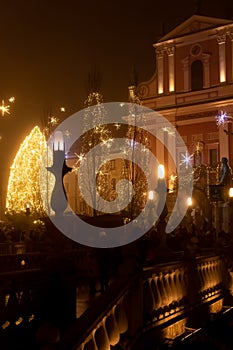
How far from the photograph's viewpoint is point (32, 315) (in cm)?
653

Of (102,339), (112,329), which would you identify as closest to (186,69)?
(112,329)

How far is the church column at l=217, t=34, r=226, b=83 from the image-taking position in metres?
41.0

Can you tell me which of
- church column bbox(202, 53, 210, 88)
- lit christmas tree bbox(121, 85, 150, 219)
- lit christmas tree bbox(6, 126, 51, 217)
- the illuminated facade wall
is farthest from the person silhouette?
church column bbox(202, 53, 210, 88)

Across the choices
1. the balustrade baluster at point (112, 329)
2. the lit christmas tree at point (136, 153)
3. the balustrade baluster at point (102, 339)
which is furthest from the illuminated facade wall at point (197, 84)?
the balustrade baluster at point (102, 339)

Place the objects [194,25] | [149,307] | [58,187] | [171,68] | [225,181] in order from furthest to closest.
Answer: [171,68], [194,25], [225,181], [58,187], [149,307]

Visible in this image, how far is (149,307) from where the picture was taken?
763 centimetres

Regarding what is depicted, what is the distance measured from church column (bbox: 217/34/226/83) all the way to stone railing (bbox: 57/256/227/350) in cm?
3167

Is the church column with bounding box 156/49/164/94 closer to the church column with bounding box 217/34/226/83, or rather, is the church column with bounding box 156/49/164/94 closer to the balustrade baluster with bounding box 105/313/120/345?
the church column with bounding box 217/34/226/83

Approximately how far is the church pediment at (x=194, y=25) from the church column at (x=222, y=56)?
1.04 m

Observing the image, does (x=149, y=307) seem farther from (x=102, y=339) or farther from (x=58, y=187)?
(x=58, y=187)

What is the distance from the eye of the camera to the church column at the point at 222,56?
40969mm

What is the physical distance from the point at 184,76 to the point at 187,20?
14.3 feet

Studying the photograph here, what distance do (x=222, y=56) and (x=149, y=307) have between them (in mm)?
36142

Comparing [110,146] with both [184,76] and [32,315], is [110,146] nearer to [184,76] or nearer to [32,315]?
[184,76]
